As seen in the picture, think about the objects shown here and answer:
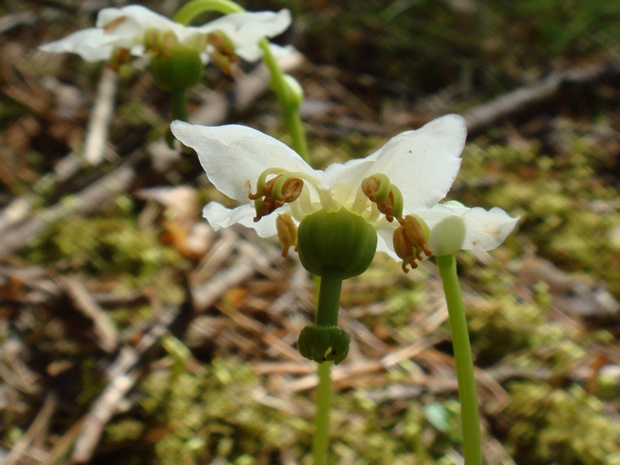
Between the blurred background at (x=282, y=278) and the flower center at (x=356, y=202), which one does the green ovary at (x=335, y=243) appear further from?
the blurred background at (x=282, y=278)

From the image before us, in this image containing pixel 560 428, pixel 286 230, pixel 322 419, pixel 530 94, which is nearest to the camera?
pixel 286 230

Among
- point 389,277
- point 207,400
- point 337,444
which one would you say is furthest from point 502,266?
point 207,400

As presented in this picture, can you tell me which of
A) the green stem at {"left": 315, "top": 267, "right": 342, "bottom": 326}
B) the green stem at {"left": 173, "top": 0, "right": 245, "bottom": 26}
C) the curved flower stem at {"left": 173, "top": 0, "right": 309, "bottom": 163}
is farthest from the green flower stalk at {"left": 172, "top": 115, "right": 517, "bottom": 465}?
the green stem at {"left": 173, "top": 0, "right": 245, "bottom": 26}

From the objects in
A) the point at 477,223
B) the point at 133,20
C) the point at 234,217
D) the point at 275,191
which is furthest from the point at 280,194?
the point at 133,20

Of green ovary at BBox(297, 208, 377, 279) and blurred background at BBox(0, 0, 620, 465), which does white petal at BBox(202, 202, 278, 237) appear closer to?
green ovary at BBox(297, 208, 377, 279)

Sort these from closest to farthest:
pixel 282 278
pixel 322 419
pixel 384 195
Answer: pixel 384 195, pixel 322 419, pixel 282 278

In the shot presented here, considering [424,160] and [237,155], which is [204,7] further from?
[424,160]

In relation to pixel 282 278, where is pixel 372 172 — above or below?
above
